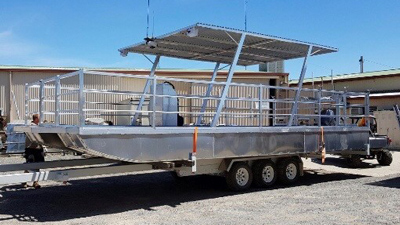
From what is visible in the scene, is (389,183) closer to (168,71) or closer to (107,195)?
(107,195)

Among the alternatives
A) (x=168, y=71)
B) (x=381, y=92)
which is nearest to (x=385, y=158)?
(x=168, y=71)

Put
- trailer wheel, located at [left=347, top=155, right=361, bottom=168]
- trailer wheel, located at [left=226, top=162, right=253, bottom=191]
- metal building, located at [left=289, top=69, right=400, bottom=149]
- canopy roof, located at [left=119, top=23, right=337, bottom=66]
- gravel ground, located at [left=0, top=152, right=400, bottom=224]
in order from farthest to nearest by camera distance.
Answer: metal building, located at [left=289, top=69, right=400, bottom=149] → trailer wheel, located at [left=347, top=155, right=361, bottom=168] → trailer wheel, located at [left=226, top=162, right=253, bottom=191] → canopy roof, located at [left=119, top=23, right=337, bottom=66] → gravel ground, located at [left=0, top=152, right=400, bottom=224]

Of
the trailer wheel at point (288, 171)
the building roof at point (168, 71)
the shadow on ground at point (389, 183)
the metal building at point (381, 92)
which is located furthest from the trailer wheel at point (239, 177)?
the building roof at point (168, 71)

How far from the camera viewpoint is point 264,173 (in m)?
11.2

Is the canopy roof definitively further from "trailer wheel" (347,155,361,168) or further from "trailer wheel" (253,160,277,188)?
"trailer wheel" (347,155,361,168)

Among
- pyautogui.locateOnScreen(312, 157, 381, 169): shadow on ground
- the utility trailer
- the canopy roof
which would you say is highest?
the canopy roof

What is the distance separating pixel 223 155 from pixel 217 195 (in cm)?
109

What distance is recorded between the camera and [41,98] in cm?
904

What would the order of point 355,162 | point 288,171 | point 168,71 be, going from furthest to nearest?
point 168,71 → point 355,162 → point 288,171

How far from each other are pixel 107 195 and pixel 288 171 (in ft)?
15.1

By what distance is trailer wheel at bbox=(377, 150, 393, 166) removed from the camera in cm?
1659

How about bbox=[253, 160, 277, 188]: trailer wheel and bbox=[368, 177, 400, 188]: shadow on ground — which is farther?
bbox=[368, 177, 400, 188]: shadow on ground

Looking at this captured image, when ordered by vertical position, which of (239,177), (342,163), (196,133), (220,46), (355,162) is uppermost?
(220,46)

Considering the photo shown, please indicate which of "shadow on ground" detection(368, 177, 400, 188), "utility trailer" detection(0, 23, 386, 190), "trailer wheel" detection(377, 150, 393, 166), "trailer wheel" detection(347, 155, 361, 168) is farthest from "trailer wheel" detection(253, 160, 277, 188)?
"trailer wheel" detection(377, 150, 393, 166)
